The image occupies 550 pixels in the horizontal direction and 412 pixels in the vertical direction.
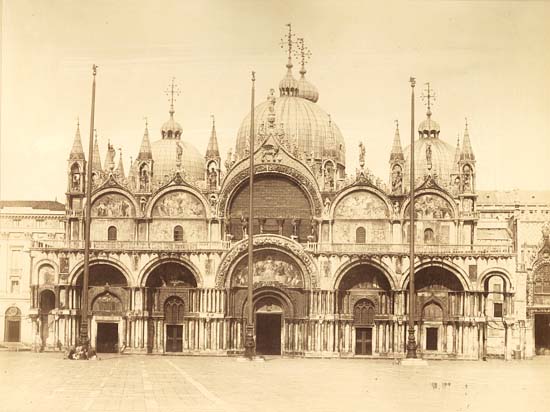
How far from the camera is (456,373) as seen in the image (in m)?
38.5

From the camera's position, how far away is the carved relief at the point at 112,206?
56.0 meters

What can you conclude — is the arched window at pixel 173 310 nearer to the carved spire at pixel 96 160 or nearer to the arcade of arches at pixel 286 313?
the arcade of arches at pixel 286 313

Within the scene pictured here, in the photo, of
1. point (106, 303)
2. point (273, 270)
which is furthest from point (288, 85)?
point (106, 303)

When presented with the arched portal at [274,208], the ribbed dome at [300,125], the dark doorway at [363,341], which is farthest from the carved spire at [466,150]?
the dark doorway at [363,341]

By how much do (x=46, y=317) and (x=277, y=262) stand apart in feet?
43.4

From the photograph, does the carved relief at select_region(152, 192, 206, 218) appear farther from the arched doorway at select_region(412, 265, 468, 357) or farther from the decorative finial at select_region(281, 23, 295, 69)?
the arched doorway at select_region(412, 265, 468, 357)

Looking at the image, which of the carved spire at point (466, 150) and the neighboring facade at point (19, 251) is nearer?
the carved spire at point (466, 150)

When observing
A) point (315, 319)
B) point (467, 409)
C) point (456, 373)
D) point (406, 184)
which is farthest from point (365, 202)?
point (467, 409)

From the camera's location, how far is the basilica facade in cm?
5266

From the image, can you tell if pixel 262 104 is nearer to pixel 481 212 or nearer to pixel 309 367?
pixel 481 212

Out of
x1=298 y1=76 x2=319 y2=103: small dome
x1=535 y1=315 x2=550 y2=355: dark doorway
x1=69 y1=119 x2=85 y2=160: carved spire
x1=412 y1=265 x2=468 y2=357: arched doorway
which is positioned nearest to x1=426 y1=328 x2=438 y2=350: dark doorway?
x1=412 y1=265 x2=468 y2=357: arched doorway

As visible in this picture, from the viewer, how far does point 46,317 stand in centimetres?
5462

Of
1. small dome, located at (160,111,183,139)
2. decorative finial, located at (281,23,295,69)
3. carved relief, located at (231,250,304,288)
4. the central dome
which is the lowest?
carved relief, located at (231,250,304,288)

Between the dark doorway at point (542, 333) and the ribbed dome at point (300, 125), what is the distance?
54.9 feet
